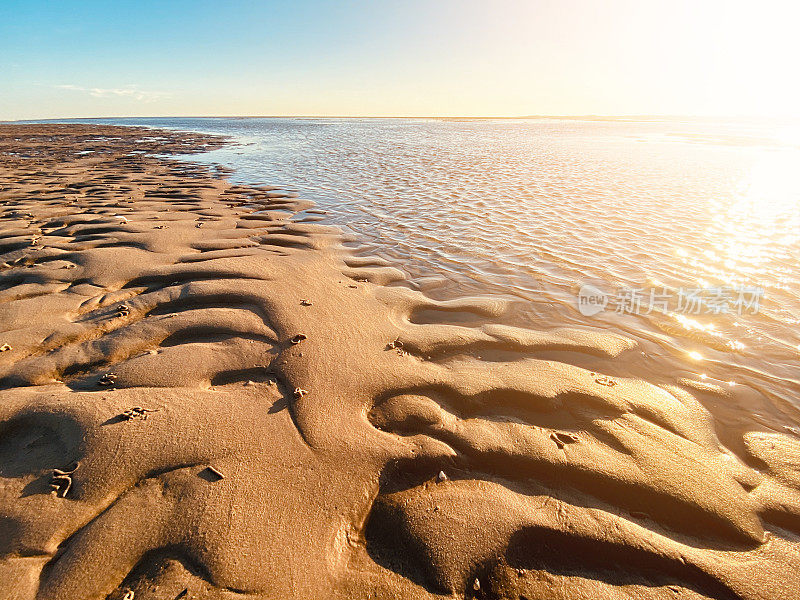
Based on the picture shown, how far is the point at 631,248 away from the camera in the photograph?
650 centimetres

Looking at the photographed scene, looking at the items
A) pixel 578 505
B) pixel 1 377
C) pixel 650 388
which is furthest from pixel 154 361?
pixel 650 388

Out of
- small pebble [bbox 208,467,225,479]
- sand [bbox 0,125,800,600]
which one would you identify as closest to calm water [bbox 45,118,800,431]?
sand [bbox 0,125,800,600]

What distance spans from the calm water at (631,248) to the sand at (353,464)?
53cm

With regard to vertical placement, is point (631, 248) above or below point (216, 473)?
above

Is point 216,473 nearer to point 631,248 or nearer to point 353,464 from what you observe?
point 353,464

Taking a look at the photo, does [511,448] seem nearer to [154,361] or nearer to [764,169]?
[154,361]

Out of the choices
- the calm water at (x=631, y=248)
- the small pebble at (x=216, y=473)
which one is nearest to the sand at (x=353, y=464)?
the small pebble at (x=216, y=473)

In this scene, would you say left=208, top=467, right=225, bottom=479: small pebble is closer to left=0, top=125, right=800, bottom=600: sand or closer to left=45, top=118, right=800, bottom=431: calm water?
left=0, top=125, right=800, bottom=600: sand

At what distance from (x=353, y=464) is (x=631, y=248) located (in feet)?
20.7

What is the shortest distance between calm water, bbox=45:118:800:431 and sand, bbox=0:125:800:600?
53 cm

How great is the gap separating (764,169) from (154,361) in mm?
21677

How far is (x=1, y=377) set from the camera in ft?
9.70

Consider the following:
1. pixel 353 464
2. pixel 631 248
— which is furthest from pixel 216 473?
Answer: pixel 631 248

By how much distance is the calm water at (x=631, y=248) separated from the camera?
144 inches
